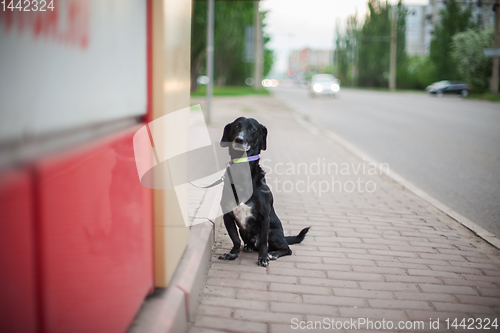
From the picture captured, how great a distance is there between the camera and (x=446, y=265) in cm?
388

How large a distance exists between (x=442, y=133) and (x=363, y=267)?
448 inches

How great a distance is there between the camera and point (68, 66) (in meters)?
1.51

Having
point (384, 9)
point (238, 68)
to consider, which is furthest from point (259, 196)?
point (384, 9)

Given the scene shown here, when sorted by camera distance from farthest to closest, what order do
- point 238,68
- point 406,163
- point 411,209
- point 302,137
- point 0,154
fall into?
point 238,68 < point 302,137 < point 406,163 < point 411,209 < point 0,154

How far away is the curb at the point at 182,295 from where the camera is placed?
2305 millimetres

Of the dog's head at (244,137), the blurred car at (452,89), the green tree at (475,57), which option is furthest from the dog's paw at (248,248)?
the blurred car at (452,89)

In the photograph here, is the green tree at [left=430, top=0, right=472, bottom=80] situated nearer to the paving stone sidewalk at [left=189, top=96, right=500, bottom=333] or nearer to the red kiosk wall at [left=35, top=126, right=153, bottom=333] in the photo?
the paving stone sidewalk at [left=189, top=96, right=500, bottom=333]

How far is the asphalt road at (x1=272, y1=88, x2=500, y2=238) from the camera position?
652 centimetres

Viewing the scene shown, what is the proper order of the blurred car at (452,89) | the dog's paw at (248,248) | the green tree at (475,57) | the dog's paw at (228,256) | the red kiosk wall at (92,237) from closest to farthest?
the red kiosk wall at (92,237) → the dog's paw at (228,256) → the dog's paw at (248,248) → the green tree at (475,57) → the blurred car at (452,89)

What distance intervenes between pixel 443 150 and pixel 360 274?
821 centimetres

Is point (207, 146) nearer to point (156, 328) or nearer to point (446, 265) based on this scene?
point (446, 265)

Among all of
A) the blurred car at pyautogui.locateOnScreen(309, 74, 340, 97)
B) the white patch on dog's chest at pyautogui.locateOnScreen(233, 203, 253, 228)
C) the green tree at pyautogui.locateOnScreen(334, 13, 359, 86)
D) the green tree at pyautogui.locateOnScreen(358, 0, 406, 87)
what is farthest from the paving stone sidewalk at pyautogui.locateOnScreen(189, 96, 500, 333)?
the green tree at pyautogui.locateOnScreen(334, 13, 359, 86)

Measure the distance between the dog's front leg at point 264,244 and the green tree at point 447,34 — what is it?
51173 mm

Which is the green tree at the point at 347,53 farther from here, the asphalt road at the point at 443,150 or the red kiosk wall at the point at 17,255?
the red kiosk wall at the point at 17,255
